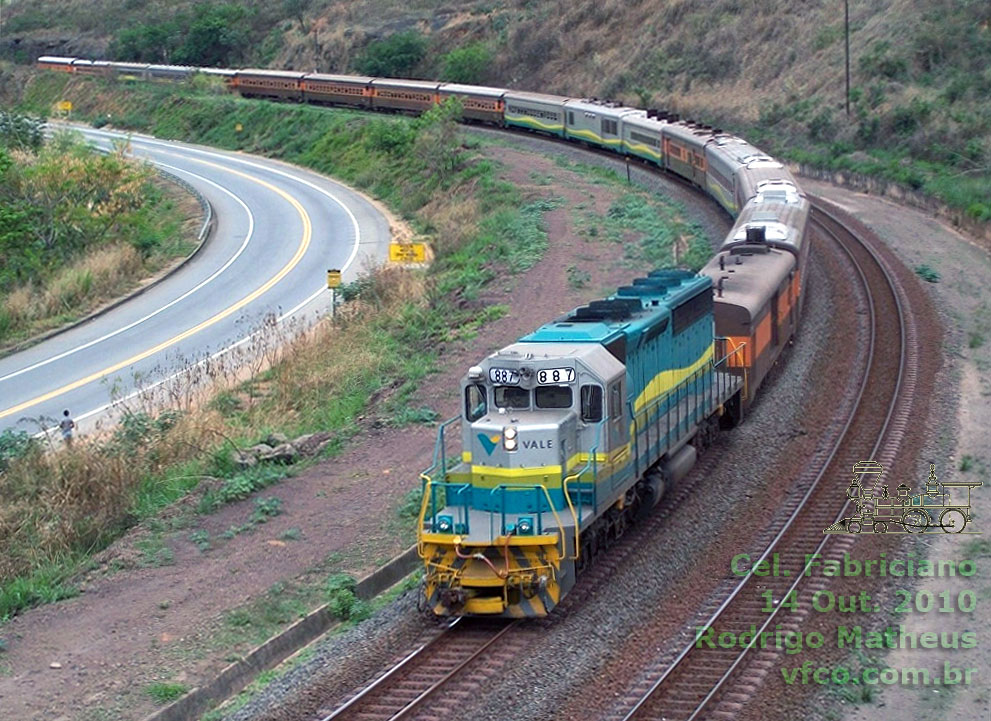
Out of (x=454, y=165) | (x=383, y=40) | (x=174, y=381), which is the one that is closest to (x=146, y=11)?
(x=383, y=40)

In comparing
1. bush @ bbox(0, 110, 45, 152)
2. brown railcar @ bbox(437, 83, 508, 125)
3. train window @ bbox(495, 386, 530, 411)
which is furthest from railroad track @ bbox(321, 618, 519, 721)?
brown railcar @ bbox(437, 83, 508, 125)

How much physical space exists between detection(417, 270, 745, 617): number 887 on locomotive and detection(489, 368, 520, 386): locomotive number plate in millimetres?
15

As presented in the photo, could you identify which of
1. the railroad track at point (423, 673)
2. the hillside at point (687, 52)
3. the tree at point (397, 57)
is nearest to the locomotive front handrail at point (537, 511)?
the railroad track at point (423, 673)

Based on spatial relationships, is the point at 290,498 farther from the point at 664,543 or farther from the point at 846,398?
the point at 846,398

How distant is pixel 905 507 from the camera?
19297 mm

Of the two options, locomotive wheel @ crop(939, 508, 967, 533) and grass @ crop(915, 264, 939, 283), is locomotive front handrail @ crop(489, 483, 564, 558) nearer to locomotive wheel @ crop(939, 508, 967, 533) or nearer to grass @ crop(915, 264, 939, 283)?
locomotive wheel @ crop(939, 508, 967, 533)

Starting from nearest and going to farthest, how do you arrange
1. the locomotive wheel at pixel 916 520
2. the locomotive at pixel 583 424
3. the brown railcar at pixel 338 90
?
1. the locomotive at pixel 583 424
2. the locomotive wheel at pixel 916 520
3. the brown railcar at pixel 338 90

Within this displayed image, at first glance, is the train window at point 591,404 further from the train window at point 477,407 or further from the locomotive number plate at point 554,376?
the train window at point 477,407

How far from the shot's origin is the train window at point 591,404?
1608cm

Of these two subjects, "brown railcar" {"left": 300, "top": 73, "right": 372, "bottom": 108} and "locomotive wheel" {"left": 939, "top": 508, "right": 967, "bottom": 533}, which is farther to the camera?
"brown railcar" {"left": 300, "top": 73, "right": 372, "bottom": 108}

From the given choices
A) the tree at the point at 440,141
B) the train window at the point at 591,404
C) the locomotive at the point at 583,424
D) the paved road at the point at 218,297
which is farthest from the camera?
the tree at the point at 440,141

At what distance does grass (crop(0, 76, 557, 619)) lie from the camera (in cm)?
2002

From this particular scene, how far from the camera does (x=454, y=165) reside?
56.5 metres

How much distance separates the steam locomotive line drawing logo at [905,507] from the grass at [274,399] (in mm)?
8263
